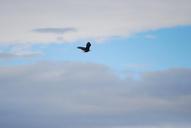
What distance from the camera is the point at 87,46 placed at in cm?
8988
